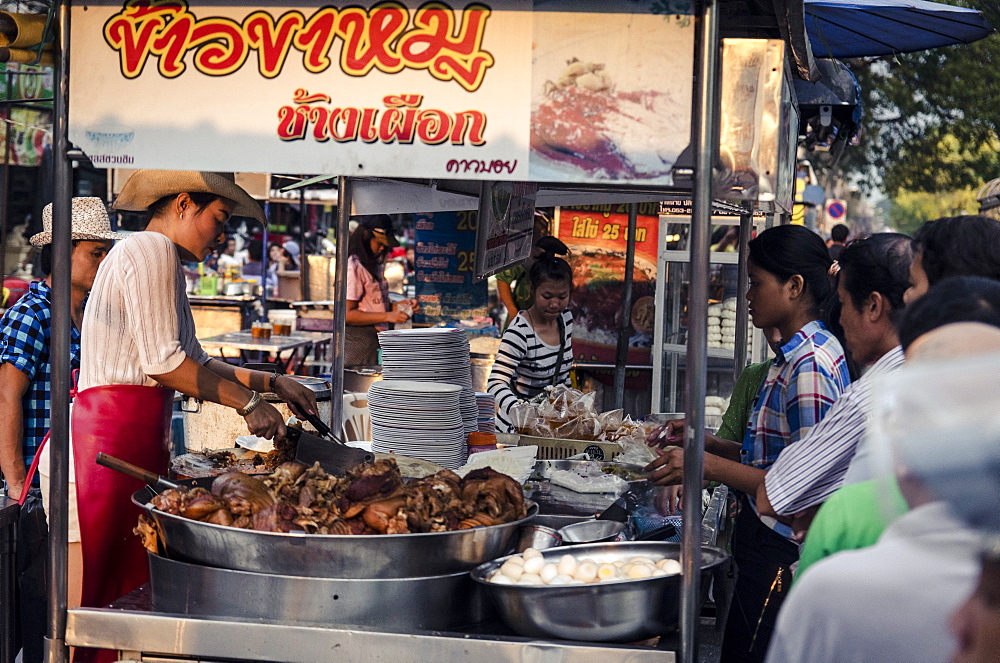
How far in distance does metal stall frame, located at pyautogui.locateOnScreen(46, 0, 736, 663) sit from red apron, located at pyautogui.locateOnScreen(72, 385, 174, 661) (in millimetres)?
556

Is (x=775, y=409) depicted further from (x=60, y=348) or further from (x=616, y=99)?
(x=60, y=348)

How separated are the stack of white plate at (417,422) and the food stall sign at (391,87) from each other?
67.3 inches

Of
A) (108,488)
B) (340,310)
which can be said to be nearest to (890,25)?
(340,310)

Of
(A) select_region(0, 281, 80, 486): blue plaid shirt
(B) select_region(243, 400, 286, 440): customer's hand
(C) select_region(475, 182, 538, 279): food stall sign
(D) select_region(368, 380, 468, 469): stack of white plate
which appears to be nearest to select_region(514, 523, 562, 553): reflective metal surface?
(B) select_region(243, 400, 286, 440): customer's hand

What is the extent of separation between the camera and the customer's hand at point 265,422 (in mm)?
3133

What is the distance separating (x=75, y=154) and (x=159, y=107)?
25cm

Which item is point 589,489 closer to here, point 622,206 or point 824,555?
point 824,555

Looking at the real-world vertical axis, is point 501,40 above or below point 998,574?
above

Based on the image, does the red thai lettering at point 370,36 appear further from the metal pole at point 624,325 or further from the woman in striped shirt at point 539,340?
the metal pole at point 624,325

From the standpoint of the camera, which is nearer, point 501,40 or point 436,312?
point 501,40

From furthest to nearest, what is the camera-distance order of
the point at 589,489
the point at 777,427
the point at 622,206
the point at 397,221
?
the point at 397,221 → the point at 622,206 → the point at 589,489 → the point at 777,427

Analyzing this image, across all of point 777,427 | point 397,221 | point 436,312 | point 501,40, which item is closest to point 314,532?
point 501,40

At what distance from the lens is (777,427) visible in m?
2.96

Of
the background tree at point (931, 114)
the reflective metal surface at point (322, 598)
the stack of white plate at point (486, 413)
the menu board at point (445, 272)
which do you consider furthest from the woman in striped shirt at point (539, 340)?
the background tree at point (931, 114)
